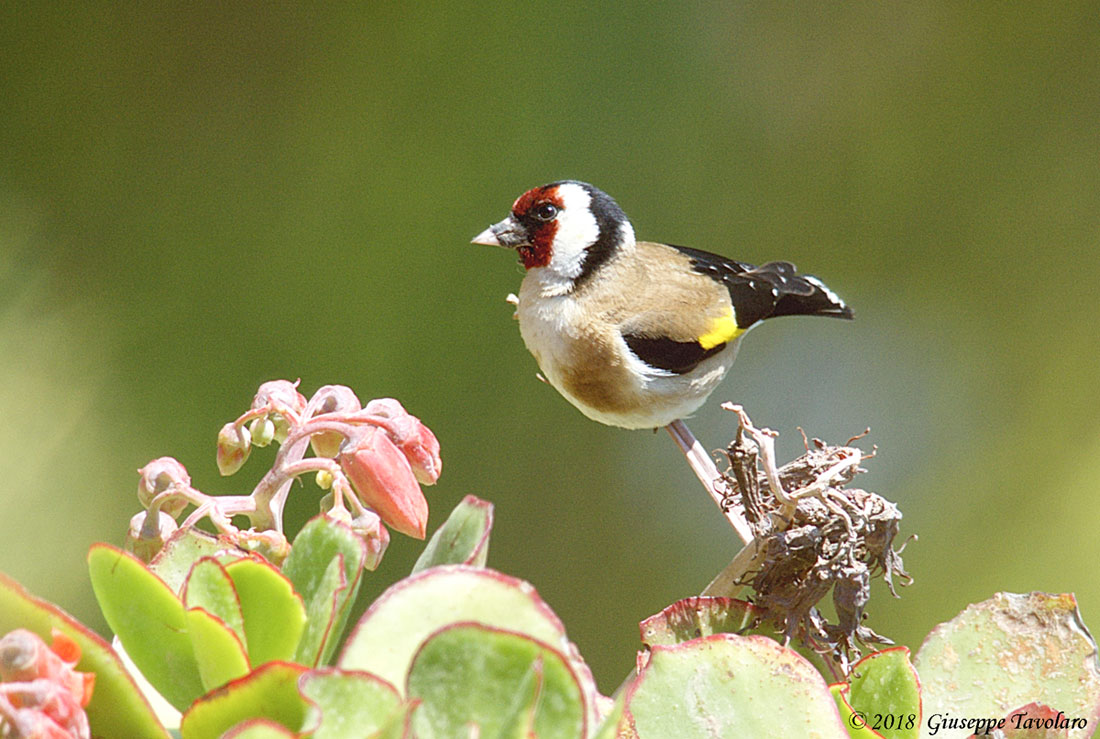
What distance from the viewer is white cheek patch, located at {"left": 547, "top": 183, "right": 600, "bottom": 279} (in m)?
0.88

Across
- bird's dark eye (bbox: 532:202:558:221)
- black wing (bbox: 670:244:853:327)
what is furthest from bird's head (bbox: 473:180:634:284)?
black wing (bbox: 670:244:853:327)

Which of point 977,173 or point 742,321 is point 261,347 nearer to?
point 742,321

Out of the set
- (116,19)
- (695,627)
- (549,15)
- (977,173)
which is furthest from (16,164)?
(977,173)

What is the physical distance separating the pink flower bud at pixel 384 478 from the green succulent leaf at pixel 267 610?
85 millimetres

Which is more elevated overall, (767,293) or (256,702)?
(256,702)

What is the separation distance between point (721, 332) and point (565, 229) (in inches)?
6.9

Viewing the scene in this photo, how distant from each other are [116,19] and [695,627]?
1.34 metres

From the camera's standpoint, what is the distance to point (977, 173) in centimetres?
163

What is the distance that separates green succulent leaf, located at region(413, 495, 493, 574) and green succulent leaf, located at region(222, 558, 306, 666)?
43mm

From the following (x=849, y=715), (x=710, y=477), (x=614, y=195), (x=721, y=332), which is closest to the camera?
(x=849, y=715)

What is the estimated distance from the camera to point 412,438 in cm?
36

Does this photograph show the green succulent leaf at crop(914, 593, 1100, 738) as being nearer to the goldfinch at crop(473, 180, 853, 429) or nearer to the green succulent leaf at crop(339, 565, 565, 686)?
the green succulent leaf at crop(339, 565, 565, 686)

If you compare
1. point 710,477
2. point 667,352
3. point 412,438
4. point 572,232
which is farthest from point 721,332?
point 412,438

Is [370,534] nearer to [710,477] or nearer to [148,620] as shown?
[148,620]
